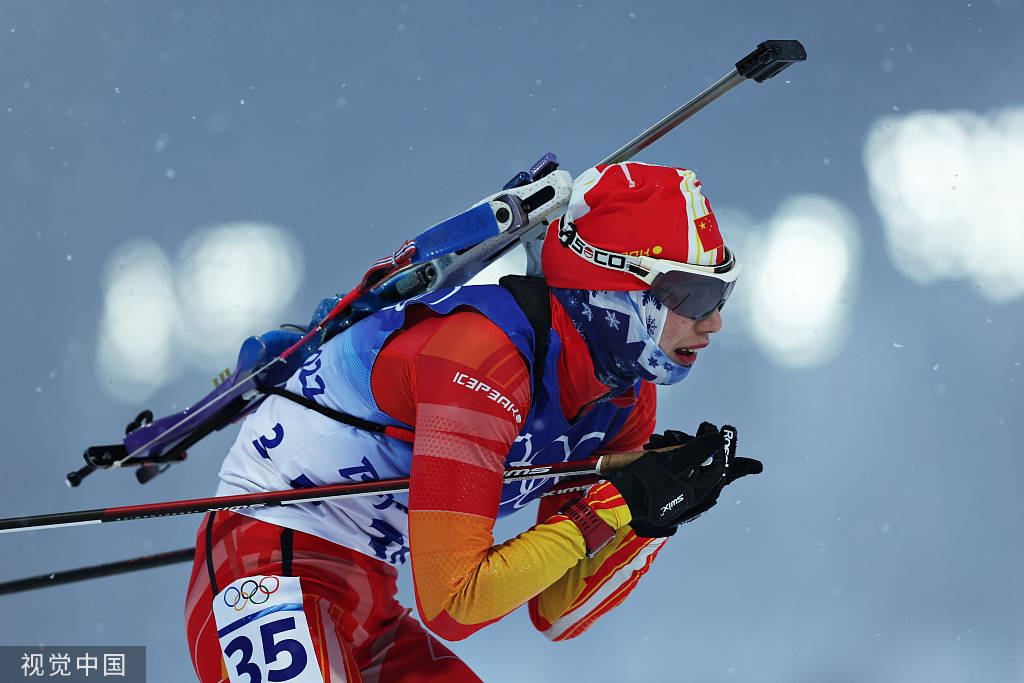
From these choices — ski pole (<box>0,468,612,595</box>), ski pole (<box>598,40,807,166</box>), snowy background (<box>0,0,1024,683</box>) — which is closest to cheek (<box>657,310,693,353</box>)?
ski pole (<box>598,40,807,166</box>)

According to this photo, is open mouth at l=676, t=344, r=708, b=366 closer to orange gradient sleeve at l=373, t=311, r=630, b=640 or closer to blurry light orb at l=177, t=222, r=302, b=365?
orange gradient sleeve at l=373, t=311, r=630, b=640

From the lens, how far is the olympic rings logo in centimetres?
199

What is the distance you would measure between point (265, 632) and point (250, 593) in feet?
0.29

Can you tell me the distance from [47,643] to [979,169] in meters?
4.22

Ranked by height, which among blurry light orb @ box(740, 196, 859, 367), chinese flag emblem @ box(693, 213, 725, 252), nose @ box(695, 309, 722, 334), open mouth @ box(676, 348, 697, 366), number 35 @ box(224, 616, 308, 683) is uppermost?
chinese flag emblem @ box(693, 213, 725, 252)

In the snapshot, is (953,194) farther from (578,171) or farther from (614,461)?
(614,461)

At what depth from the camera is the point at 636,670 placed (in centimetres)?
397

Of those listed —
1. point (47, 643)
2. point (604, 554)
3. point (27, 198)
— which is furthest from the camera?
point (27, 198)

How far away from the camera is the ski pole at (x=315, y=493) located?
203 centimetres

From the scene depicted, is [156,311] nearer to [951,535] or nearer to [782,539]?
[782,539]

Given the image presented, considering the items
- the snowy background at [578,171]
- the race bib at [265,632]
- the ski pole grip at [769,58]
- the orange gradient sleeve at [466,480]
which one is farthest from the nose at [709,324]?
the snowy background at [578,171]

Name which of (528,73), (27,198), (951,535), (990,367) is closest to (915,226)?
(990,367)

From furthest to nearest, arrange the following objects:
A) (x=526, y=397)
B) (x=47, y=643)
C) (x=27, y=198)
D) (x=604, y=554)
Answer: (x=27, y=198)
(x=47, y=643)
(x=604, y=554)
(x=526, y=397)

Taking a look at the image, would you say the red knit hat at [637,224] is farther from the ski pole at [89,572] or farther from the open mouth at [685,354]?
the ski pole at [89,572]
